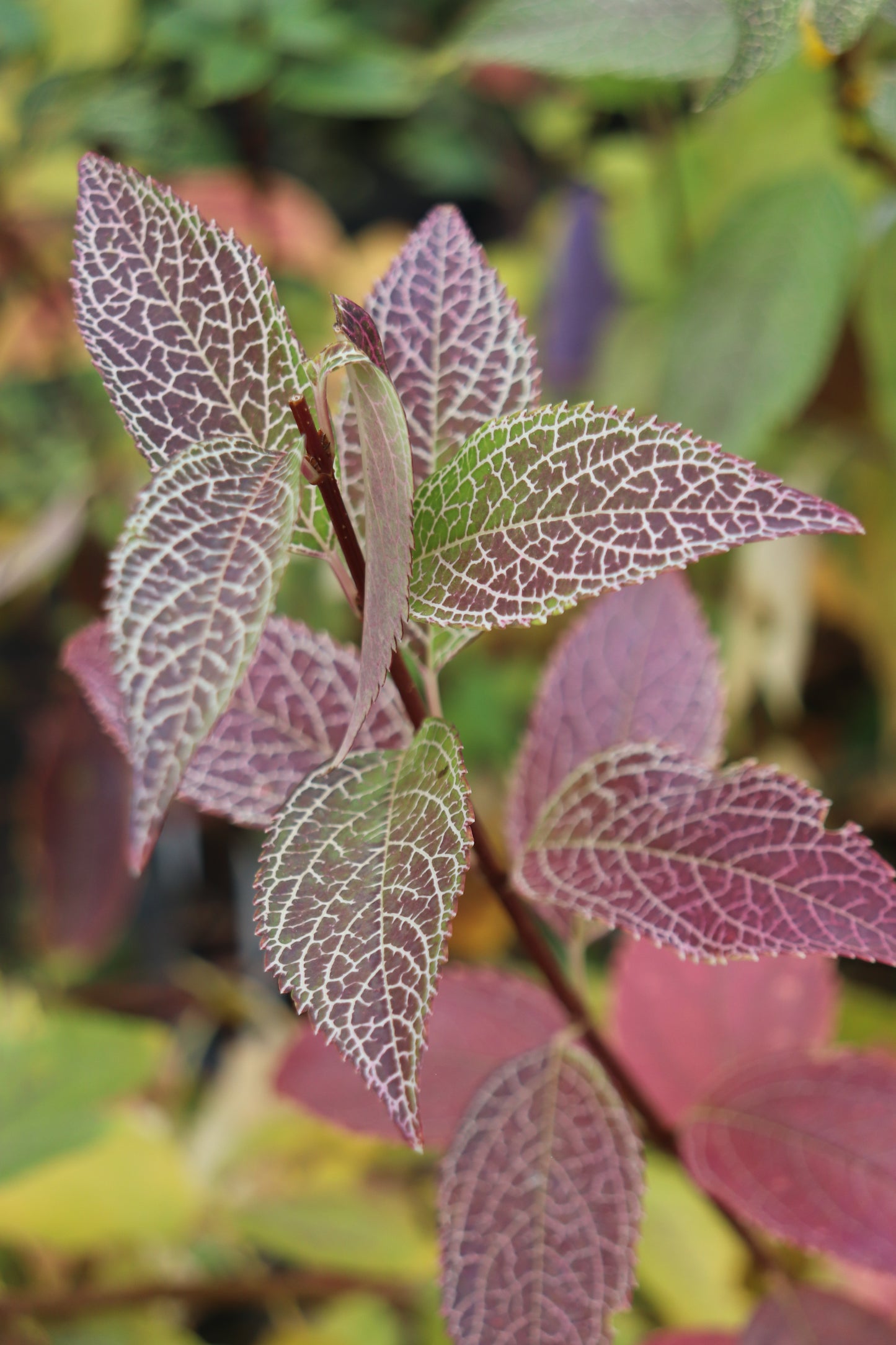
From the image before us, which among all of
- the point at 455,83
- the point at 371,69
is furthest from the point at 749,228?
the point at 455,83

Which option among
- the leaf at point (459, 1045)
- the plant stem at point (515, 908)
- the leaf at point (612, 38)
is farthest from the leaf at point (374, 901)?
the leaf at point (612, 38)

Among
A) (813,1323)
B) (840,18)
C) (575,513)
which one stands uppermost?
(840,18)

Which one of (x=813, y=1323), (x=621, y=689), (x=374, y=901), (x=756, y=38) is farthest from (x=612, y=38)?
(x=813, y=1323)

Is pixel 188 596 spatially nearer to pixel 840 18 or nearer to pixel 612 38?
pixel 840 18

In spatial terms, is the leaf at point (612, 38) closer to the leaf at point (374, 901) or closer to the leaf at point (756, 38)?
the leaf at point (756, 38)

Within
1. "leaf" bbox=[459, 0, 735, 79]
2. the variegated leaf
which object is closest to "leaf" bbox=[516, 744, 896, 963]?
the variegated leaf

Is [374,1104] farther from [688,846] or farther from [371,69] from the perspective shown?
[371,69]

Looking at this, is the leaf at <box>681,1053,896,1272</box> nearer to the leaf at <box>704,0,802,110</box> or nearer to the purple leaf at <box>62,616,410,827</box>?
the purple leaf at <box>62,616,410,827</box>
